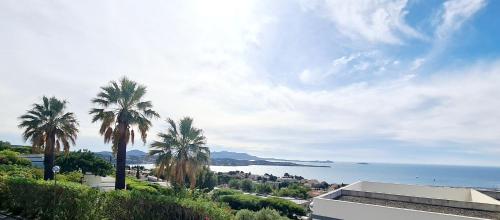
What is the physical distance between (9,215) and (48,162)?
1124 centimetres

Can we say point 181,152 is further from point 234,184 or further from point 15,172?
point 234,184

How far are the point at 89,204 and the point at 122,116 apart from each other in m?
7.66

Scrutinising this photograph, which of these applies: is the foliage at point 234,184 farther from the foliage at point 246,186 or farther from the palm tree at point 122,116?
the palm tree at point 122,116

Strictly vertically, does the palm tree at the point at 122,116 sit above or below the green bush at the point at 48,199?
above

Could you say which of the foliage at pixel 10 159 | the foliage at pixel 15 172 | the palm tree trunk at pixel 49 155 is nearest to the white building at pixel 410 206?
the foliage at pixel 15 172

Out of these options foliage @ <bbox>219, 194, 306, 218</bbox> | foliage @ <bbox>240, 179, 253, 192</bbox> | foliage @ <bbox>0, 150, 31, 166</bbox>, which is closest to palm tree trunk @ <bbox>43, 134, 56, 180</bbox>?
foliage @ <bbox>0, 150, 31, 166</bbox>

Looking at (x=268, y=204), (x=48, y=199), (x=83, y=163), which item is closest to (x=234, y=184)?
(x=268, y=204)

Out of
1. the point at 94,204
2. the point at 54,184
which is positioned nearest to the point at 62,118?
the point at 54,184

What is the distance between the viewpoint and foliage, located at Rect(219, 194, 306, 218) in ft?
152

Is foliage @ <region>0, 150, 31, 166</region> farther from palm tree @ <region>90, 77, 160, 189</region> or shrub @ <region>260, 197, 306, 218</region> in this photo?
shrub @ <region>260, 197, 306, 218</region>

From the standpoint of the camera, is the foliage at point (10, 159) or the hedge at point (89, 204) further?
the foliage at point (10, 159)

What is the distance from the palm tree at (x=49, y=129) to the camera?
28172 mm

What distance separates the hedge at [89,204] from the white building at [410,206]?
26.5 ft

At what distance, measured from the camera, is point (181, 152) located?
77.8 ft
